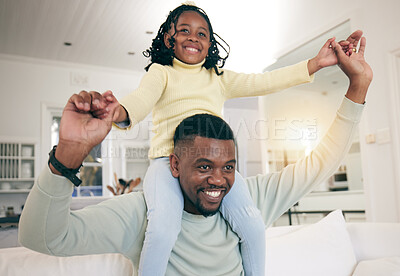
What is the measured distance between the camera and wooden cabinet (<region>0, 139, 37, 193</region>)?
546cm

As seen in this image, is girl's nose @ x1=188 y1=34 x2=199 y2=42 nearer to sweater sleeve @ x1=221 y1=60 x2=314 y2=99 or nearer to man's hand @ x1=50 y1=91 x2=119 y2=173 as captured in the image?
sweater sleeve @ x1=221 y1=60 x2=314 y2=99

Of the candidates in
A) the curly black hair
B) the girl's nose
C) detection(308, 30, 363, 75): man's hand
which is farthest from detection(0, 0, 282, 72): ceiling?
detection(308, 30, 363, 75): man's hand

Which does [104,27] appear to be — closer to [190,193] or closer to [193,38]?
[193,38]

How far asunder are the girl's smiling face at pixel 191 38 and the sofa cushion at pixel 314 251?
0.79 m

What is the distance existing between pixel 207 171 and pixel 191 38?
1.68 feet

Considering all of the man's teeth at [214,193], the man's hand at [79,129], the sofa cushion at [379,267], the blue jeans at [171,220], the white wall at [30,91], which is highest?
the white wall at [30,91]

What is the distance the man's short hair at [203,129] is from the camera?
1080 mm

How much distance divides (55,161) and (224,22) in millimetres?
4725

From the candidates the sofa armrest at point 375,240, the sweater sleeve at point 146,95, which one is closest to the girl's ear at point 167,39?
the sweater sleeve at point 146,95

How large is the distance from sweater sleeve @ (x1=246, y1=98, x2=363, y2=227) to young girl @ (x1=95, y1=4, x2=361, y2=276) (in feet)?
0.47

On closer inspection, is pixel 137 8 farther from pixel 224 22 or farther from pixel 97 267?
pixel 97 267

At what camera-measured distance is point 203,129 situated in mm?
1087

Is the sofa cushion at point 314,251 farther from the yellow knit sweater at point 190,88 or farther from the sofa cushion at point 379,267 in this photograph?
the yellow knit sweater at point 190,88

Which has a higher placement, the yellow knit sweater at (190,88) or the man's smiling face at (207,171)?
the yellow knit sweater at (190,88)
